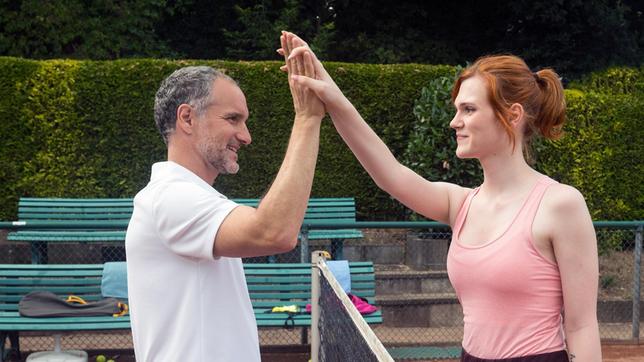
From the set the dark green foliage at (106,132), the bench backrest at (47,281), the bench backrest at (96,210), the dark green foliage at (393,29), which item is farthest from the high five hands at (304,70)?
the dark green foliage at (393,29)

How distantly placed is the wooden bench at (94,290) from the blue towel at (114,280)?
0.54 feet

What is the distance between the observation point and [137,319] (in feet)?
7.53

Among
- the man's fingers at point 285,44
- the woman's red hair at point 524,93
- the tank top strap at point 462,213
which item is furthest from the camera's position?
the tank top strap at point 462,213

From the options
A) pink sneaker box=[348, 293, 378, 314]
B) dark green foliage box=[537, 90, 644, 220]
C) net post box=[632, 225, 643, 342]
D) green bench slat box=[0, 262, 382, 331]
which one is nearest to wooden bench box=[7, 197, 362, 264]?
green bench slat box=[0, 262, 382, 331]

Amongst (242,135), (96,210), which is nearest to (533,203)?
(242,135)

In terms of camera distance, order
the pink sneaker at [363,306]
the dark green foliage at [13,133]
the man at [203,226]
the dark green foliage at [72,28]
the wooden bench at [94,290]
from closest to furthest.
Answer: the man at [203,226] → the wooden bench at [94,290] → the pink sneaker at [363,306] → the dark green foliage at [13,133] → the dark green foliage at [72,28]

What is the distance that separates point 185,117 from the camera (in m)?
2.34

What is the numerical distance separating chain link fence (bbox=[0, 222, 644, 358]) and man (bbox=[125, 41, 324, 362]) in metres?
6.05

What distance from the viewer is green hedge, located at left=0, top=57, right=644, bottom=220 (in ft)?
35.9

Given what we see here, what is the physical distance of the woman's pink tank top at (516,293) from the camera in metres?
2.49

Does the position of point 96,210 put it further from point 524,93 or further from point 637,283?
point 524,93

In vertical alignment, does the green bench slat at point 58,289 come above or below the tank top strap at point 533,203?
below

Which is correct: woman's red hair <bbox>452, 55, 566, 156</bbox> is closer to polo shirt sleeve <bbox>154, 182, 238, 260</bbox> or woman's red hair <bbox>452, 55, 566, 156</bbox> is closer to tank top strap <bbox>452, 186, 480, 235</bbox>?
tank top strap <bbox>452, 186, 480, 235</bbox>

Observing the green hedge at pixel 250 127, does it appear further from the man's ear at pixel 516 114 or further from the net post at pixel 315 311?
the man's ear at pixel 516 114
